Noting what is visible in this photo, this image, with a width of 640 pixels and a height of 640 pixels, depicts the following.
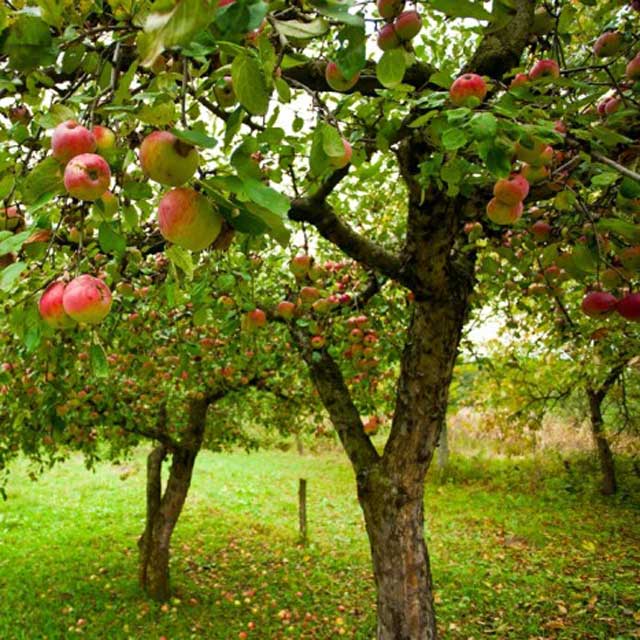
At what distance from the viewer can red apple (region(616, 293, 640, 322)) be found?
6.29 feet

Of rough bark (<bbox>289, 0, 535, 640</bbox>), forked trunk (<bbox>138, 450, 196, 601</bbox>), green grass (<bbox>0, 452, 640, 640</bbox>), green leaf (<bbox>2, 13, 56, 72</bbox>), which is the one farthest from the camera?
forked trunk (<bbox>138, 450, 196, 601</bbox>)

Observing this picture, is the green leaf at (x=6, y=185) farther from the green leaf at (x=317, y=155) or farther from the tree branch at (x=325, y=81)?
the tree branch at (x=325, y=81)

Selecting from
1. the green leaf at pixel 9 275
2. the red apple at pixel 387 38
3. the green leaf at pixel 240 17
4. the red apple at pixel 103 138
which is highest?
the red apple at pixel 387 38

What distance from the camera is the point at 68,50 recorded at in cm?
108

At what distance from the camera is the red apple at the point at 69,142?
2.91 ft

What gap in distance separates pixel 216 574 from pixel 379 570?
4.95 metres

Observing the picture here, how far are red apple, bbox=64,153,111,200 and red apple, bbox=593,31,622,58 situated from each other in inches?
79.9

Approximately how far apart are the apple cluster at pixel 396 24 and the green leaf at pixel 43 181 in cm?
82

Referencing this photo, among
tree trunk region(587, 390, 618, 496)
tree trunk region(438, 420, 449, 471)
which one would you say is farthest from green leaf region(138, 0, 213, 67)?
tree trunk region(438, 420, 449, 471)

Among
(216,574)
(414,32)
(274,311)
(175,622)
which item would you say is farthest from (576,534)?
(414,32)

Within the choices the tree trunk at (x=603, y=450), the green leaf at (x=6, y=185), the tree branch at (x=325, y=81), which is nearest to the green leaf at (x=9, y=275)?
the green leaf at (x=6, y=185)

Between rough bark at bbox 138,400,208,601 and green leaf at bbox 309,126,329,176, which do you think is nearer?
green leaf at bbox 309,126,329,176

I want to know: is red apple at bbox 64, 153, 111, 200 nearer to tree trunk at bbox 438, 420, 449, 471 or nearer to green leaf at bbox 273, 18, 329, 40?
green leaf at bbox 273, 18, 329, 40

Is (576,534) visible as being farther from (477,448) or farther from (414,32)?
(414,32)
